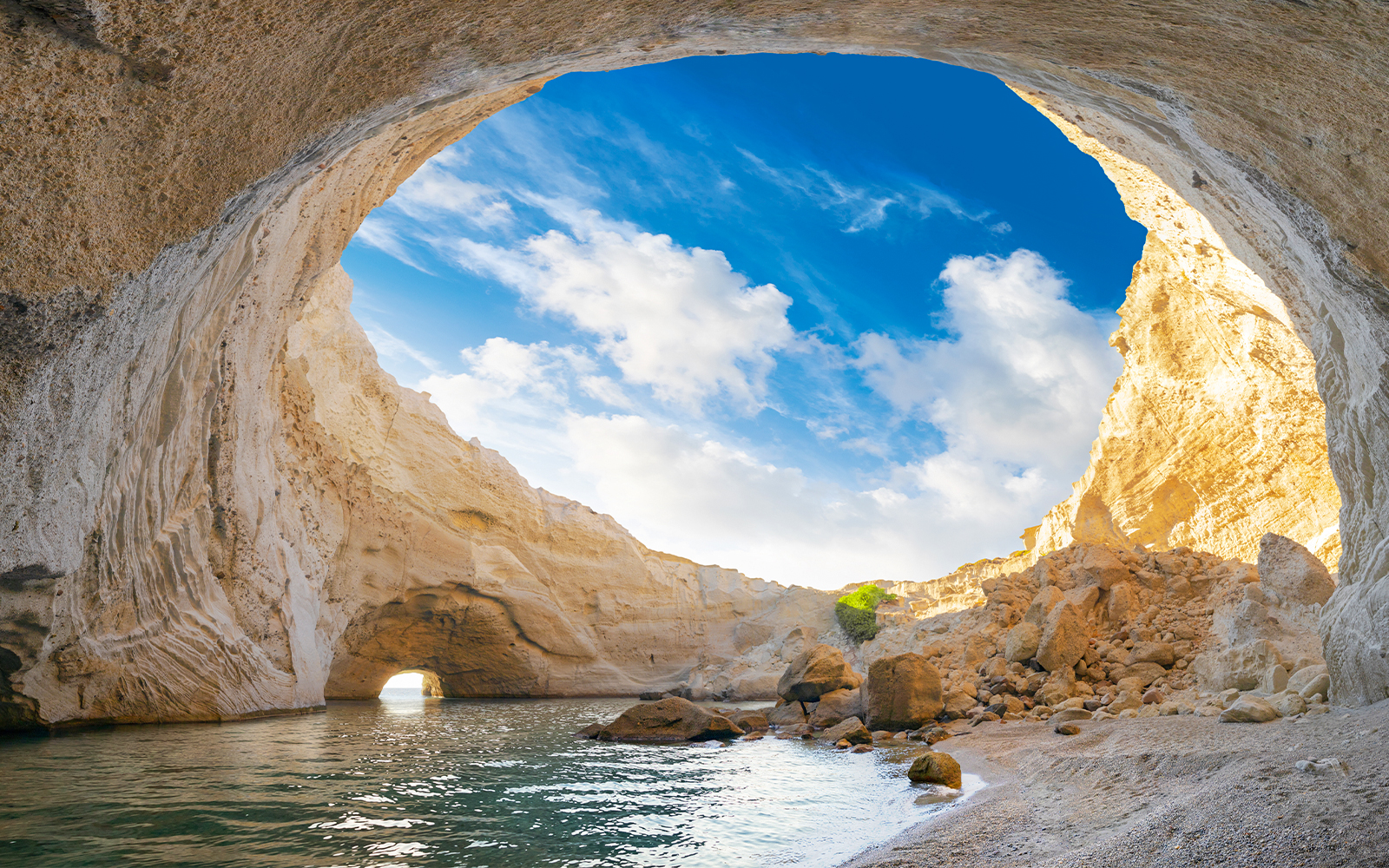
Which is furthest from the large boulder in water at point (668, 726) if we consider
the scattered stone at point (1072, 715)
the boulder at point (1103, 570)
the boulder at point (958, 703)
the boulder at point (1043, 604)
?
the boulder at point (1103, 570)

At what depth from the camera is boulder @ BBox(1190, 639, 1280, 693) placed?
8.70 m

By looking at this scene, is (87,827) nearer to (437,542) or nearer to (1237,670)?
(1237,670)

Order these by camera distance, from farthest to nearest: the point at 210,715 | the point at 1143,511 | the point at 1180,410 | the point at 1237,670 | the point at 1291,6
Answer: the point at 1143,511, the point at 1180,410, the point at 210,715, the point at 1237,670, the point at 1291,6

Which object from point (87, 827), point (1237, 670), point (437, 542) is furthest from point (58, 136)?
point (437, 542)

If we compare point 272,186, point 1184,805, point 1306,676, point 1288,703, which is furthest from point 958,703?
point 272,186

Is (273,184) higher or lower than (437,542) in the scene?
higher

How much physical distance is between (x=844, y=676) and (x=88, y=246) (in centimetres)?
1486

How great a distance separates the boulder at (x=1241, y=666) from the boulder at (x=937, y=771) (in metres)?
4.37

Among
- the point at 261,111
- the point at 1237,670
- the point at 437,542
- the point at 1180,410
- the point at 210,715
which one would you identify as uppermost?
the point at 1180,410

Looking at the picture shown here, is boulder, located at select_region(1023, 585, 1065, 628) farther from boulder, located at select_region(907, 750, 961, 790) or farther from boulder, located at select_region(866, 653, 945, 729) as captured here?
boulder, located at select_region(907, 750, 961, 790)

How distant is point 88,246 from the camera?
4.75 m

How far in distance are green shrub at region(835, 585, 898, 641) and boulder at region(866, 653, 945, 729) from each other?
23.1 metres

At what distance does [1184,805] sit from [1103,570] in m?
10.7

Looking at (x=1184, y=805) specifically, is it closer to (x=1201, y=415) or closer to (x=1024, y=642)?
(x=1024, y=642)
